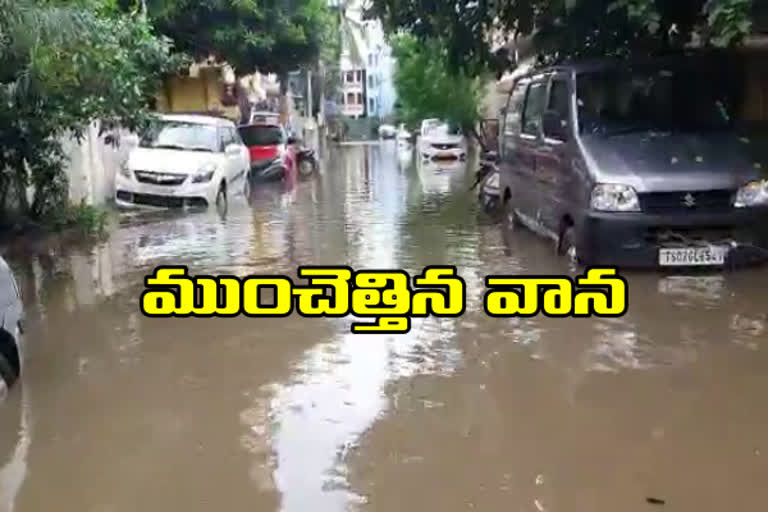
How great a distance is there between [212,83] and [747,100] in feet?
75.5

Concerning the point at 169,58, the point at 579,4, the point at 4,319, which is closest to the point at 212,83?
the point at 169,58

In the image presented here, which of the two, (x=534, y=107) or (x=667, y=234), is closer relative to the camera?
(x=667, y=234)

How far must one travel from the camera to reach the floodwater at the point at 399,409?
4.07 meters

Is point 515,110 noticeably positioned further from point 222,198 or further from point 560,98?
point 222,198

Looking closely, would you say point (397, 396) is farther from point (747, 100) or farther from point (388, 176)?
point (388, 176)

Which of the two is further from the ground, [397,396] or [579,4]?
[579,4]

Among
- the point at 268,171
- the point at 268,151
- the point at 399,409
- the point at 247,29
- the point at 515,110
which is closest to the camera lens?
the point at 399,409

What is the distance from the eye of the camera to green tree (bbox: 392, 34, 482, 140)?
40.3 metres

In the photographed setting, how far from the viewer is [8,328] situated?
17.3ft

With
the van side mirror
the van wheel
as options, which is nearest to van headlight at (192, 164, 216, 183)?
the van side mirror

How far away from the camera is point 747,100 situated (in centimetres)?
923

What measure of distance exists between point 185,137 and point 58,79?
27.9 ft

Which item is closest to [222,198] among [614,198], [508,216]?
[508,216]

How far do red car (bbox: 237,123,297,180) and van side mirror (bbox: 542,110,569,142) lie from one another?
14346 millimetres
